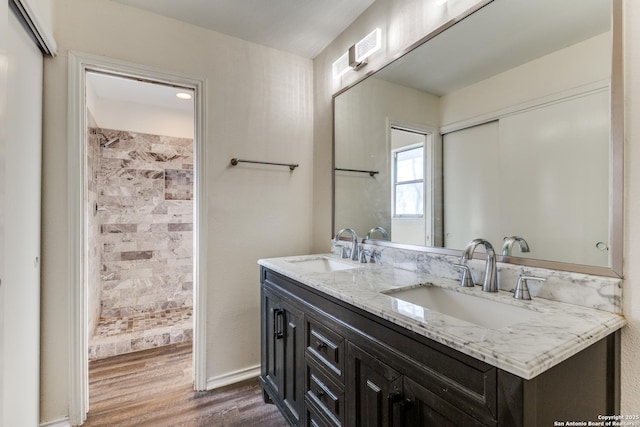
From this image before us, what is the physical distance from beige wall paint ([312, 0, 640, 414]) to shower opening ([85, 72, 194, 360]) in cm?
Result: 155

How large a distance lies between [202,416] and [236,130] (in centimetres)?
184

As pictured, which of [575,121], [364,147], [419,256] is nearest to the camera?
[575,121]

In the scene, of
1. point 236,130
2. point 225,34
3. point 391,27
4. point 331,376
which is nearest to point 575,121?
point 391,27

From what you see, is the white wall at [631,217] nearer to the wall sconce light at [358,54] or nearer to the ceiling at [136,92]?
the wall sconce light at [358,54]

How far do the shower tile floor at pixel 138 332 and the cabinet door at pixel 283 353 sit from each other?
1.37 metres

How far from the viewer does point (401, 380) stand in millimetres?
883

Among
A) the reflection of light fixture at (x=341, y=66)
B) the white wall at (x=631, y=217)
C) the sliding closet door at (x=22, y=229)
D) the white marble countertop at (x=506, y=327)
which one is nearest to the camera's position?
the white marble countertop at (x=506, y=327)

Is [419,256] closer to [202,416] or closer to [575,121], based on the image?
[575,121]

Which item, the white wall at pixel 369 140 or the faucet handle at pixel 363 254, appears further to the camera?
the faucet handle at pixel 363 254

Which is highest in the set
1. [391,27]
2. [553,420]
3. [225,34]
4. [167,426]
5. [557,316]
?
[225,34]

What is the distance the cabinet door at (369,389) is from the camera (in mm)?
921

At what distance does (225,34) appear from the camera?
82.4 inches

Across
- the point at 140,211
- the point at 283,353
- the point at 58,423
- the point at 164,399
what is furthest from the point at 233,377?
the point at 140,211

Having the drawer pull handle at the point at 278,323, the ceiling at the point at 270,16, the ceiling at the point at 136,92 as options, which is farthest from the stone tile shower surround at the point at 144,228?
the ceiling at the point at 270,16
